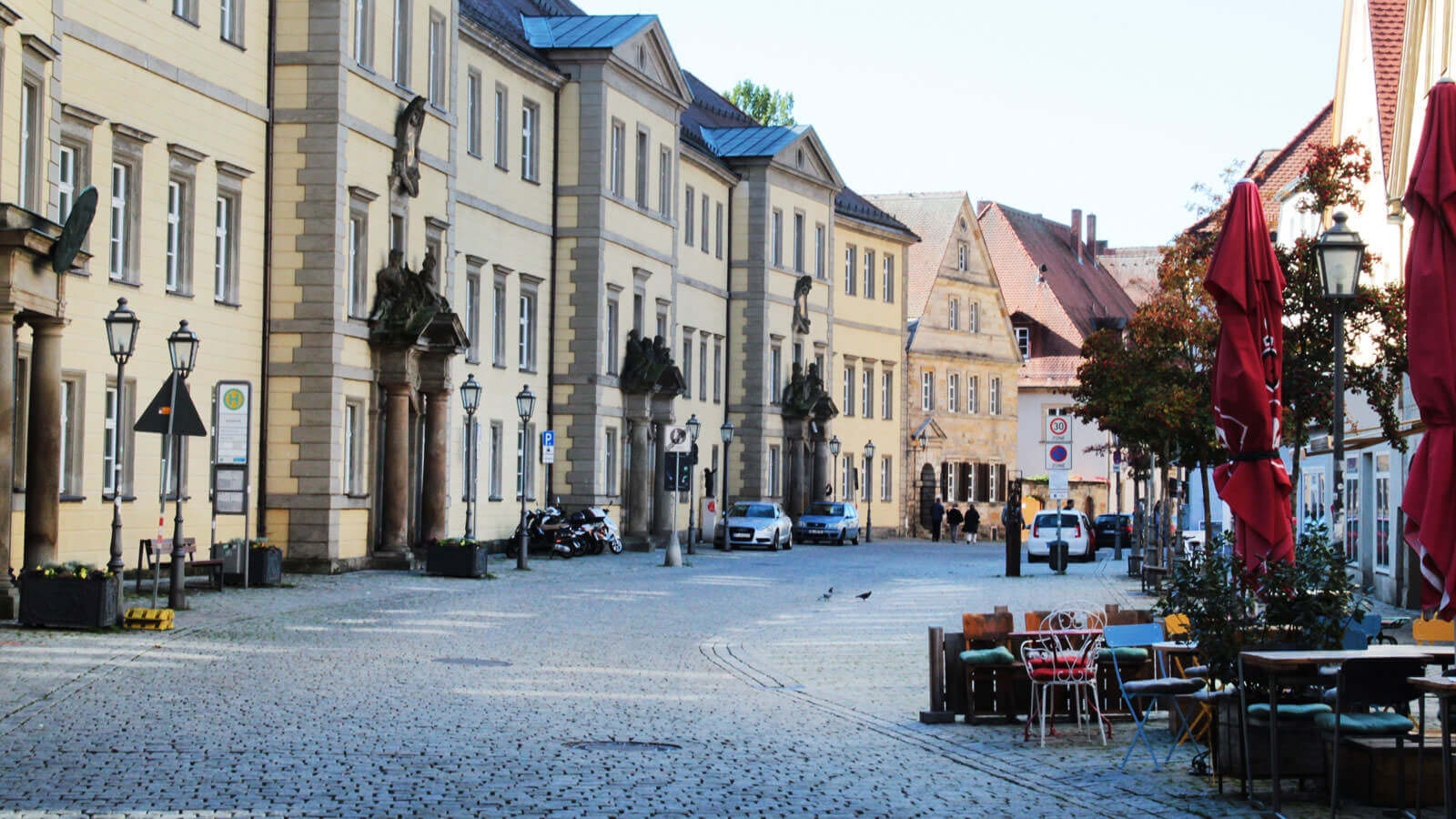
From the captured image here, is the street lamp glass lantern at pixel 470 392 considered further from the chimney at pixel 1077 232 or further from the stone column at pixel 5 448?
the chimney at pixel 1077 232

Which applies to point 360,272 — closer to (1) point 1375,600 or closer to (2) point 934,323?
(1) point 1375,600

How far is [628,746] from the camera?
13.3 m

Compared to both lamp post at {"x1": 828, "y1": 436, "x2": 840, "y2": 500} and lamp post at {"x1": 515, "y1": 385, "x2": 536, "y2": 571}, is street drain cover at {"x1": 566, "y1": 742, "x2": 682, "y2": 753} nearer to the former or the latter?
lamp post at {"x1": 515, "y1": 385, "x2": 536, "y2": 571}

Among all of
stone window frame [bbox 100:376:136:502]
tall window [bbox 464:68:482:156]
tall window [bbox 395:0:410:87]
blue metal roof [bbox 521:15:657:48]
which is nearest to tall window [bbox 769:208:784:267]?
blue metal roof [bbox 521:15:657:48]

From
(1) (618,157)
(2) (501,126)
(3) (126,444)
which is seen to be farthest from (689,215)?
(3) (126,444)

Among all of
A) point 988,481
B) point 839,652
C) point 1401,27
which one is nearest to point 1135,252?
point 988,481

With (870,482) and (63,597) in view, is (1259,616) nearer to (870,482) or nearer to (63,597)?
(63,597)

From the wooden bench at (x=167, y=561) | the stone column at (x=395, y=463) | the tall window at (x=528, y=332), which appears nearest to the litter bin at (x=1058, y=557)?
the tall window at (x=528, y=332)

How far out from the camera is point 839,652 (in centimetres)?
2180

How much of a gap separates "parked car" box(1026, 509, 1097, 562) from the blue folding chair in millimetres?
38237

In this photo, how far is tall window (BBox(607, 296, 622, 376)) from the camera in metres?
51.0

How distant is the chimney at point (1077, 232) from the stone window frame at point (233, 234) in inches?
3060

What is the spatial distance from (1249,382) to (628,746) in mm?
5233

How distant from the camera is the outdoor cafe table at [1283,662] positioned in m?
10.8
